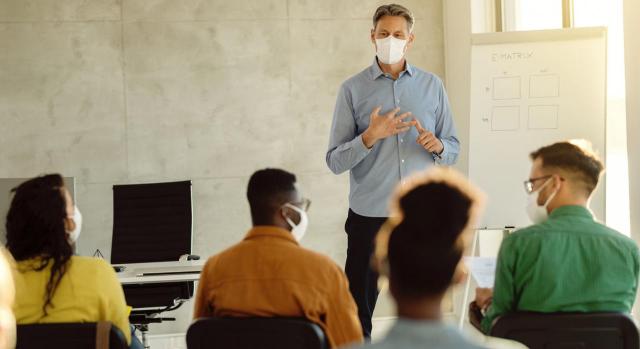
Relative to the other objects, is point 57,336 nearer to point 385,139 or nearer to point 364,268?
point 364,268

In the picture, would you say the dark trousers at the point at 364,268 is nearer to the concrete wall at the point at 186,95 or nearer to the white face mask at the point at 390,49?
the white face mask at the point at 390,49

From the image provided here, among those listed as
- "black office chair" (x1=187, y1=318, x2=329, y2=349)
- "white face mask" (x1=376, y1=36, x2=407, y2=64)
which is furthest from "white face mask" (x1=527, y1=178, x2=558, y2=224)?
"white face mask" (x1=376, y1=36, x2=407, y2=64)

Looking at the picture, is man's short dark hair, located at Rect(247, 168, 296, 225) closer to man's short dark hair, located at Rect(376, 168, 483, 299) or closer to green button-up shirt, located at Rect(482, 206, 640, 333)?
green button-up shirt, located at Rect(482, 206, 640, 333)

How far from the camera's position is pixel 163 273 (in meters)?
4.33

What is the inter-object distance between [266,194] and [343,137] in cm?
147

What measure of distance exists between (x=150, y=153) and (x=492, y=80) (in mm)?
2873

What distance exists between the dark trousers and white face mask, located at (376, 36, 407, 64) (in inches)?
28.6

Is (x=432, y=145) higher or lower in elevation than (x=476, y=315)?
higher

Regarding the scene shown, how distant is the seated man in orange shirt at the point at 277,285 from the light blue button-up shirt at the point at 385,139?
138 centimetres

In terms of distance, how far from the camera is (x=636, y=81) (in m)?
3.92

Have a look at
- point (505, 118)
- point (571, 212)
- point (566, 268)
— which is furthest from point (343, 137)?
point (566, 268)

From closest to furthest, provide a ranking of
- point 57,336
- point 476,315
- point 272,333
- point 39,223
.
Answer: point 272,333, point 57,336, point 39,223, point 476,315

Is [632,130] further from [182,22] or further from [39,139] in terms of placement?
[39,139]

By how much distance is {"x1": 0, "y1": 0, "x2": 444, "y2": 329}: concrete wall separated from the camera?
6.53m
